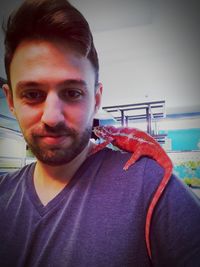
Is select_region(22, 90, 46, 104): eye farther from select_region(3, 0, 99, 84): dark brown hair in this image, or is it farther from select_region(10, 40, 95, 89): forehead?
select_region(3, 0, 99, 84): dark brown hair

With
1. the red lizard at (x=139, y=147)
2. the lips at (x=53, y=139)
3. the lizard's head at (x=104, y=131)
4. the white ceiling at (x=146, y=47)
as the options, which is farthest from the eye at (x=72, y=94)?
the white ceiling at (x=146, y=47)

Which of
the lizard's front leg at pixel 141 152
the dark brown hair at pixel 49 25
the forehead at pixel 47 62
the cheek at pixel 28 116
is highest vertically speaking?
the dark brown hair at pixel 49 25

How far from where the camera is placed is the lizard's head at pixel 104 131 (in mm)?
1135

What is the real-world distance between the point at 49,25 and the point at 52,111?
0.26m

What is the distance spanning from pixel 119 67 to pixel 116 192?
6.72ft

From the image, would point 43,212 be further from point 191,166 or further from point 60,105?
point 191,166

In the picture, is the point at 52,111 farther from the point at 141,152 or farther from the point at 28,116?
the point at 141,152

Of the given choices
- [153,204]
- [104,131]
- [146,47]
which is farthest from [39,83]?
[146,47]

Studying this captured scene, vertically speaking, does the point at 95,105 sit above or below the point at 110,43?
below

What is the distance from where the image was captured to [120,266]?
0.53 m

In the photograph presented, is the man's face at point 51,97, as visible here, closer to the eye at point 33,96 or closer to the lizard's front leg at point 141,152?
the eye at point 33,96

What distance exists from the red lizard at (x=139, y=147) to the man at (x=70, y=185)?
0.02 m

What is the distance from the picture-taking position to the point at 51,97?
0.64 meters

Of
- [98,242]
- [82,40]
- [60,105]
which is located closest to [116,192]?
[98,242]
